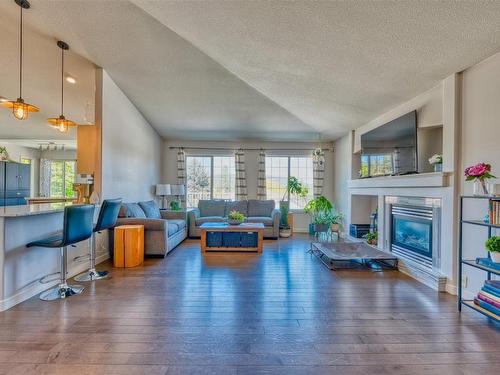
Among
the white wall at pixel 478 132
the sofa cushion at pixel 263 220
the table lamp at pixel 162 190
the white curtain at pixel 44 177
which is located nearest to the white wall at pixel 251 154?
the table lamp at pixel 162 190

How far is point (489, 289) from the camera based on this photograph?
2299 millimetres

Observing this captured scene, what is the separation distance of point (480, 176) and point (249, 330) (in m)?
2.52

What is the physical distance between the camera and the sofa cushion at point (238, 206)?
265 inches

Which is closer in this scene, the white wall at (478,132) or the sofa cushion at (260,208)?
the white wall at (478,132)

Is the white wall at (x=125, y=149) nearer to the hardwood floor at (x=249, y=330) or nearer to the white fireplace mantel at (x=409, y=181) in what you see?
the hardwood floor at (x=249, y=330)

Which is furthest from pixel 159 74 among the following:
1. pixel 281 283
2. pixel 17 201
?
pixel 17 201

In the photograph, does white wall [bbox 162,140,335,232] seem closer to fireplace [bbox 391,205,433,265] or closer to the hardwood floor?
fireplace [bbox 391,205,433,265]

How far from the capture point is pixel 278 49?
120 inches

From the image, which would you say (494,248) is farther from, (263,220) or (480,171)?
(263,220)

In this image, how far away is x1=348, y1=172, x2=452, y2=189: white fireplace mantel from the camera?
3033mm

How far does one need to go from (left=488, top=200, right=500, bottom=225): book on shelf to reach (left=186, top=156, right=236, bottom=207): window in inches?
228

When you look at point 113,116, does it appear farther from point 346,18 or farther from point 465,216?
point 465,216

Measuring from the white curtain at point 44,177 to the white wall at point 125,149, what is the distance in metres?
5.72

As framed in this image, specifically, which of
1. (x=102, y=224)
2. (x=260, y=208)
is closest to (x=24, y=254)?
(x=102, y=224)
